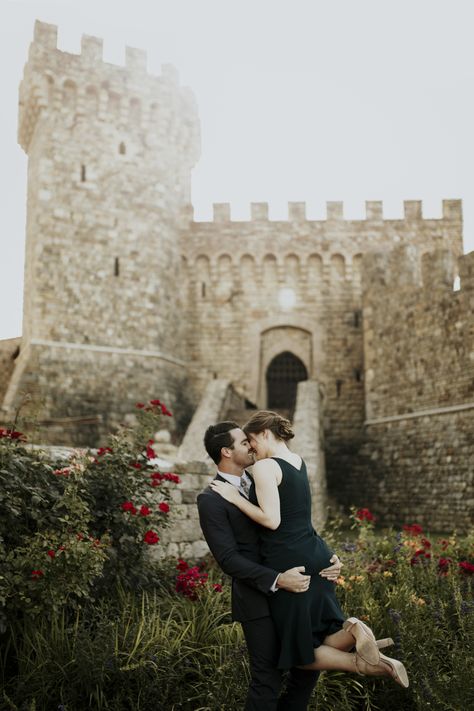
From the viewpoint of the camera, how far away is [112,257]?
54.3 feet

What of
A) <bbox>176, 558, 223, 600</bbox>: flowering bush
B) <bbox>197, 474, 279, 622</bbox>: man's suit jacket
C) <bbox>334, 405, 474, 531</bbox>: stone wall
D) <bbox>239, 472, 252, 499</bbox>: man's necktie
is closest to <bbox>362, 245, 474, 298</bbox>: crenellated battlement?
<bbox>334, 405, 474, 531</bbox>: stone wall

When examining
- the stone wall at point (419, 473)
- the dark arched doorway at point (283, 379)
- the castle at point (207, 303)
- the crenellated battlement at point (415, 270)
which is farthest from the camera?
the dark arched doorway at point (283, 379)

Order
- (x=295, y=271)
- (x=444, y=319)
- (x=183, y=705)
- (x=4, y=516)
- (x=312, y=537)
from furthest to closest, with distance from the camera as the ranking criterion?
(x=295, y=271) → (x=444, y=319) → (x=4, y=516) → (x=183, y=705) → (x=312, y=537)

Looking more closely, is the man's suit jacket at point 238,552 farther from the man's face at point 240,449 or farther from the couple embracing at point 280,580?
the man's face at point 240,449

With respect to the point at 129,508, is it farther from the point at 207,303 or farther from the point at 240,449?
the point at 207,303

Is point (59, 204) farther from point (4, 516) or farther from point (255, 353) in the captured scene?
point (4, 516)

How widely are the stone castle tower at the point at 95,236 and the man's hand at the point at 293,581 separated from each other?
40.2 ft

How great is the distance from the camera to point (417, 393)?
14.8 m

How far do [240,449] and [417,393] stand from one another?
38.2 feet

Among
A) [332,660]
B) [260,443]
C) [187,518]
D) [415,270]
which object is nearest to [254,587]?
[332,660]

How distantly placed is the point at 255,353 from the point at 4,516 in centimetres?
1381

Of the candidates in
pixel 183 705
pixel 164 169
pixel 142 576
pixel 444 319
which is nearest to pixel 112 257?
pixel 164 169

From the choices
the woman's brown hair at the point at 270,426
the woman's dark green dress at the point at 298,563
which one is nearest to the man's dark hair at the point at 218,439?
the woman's brown hair at the point at 270,426

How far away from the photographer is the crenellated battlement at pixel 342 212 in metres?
18.8
